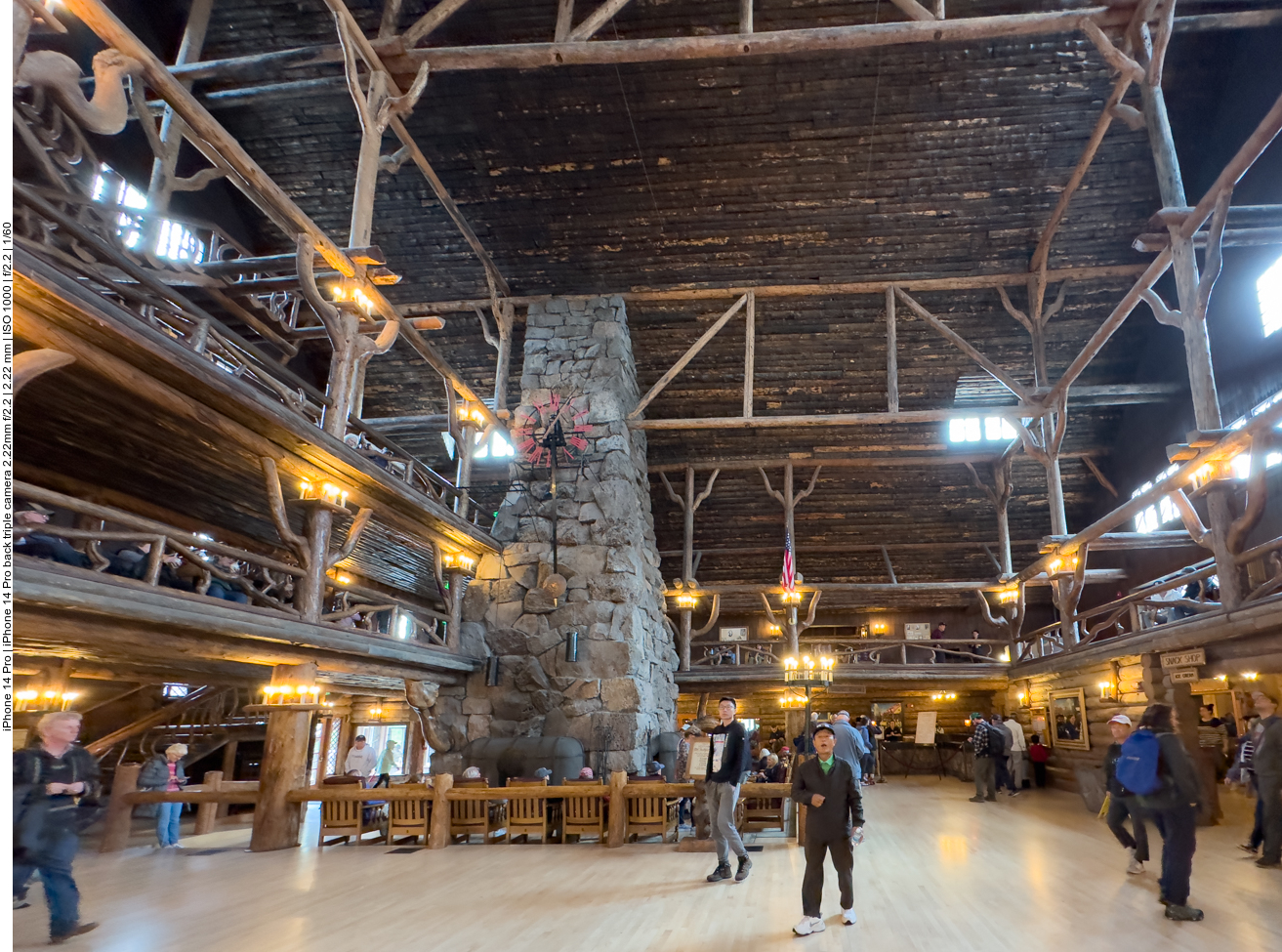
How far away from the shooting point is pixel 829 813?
529cm

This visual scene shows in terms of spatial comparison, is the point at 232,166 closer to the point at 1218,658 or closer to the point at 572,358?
the point at 572,358

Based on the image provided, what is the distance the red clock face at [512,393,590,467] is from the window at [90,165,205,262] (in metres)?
5.65

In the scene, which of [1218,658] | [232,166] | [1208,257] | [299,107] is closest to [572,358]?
[299,107]

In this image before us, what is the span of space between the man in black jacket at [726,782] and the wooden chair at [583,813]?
90.1 inches

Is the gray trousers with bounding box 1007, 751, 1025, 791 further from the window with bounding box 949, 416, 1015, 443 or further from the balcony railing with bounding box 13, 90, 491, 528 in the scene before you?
the balcony railing with bounding box 13, 90, 491, 528

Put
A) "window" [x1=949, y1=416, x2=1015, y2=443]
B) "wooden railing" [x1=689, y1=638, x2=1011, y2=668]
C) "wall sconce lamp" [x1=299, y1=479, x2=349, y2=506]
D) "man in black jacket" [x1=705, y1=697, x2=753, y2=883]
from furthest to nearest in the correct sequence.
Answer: "wooden railing" [x1=689, y1=638, x2=1011, y2=668]
"window" [x1=949, y1=416, x2=1015, y2=443]
"wall sconce lamp" [x1=299, y1=479, x2=349, y2=506]
"man in black jacket" [x1=705, y1=697, x2=753, y2=883]

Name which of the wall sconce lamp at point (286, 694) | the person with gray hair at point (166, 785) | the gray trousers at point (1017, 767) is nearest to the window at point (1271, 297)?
the gray trousers at point (1017, 767)

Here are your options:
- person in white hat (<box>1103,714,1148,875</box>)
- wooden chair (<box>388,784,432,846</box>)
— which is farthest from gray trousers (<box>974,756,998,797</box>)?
wooden chair (<box>388,784,432,846</box>)

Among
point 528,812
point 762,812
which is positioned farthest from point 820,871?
point 528,812

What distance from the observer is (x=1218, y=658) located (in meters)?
8.73

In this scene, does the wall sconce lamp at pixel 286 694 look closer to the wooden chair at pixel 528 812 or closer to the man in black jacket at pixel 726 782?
the wooden chair at pixel 528 812

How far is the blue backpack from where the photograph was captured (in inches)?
215

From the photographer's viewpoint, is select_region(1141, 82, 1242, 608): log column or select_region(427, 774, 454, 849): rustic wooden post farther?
select_region(427, 774, 454, 849): rustic wooden post

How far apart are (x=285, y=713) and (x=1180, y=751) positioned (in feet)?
28.2
